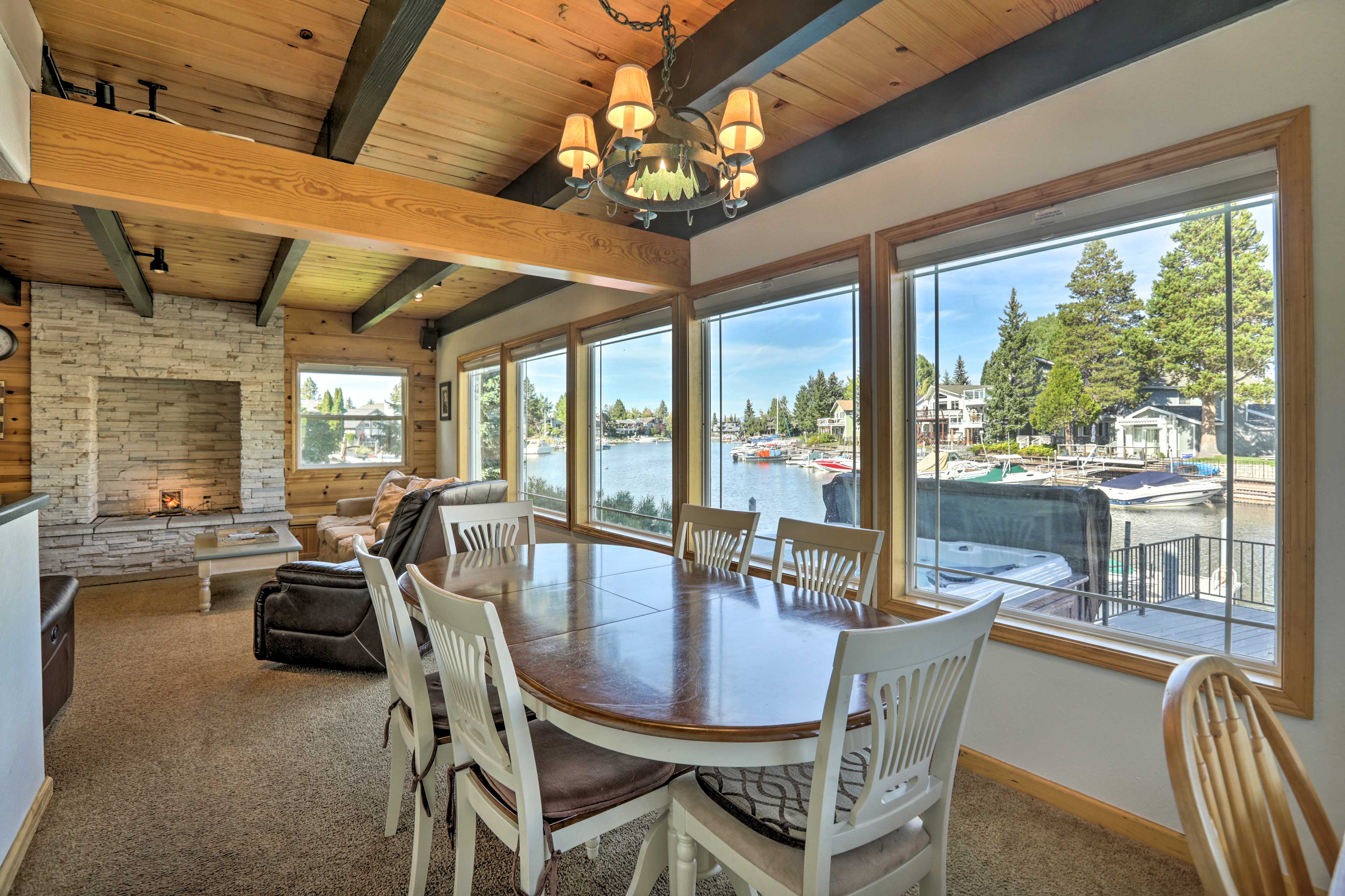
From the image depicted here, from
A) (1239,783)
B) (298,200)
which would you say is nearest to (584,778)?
(1239,783)

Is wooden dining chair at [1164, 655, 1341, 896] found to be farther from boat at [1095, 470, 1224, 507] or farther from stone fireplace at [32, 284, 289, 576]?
stone fireplace at [32, 284, 289, 576]

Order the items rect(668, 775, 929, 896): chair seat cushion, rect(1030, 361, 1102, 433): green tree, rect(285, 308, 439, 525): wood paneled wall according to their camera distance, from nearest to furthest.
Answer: rect(668, 775, 929, 896): chair seat cushion
rect(1030, 361, 1102, 433): green tree
rect(285, 308, 439, 525): wood paneled wall

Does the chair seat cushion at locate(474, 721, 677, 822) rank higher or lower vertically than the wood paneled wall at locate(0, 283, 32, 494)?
lower

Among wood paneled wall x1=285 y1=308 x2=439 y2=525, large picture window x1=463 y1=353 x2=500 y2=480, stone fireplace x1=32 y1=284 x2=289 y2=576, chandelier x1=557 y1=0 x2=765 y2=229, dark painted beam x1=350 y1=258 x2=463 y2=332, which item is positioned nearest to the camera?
chandelier x1=557 y1=0 x2=765 y2=229

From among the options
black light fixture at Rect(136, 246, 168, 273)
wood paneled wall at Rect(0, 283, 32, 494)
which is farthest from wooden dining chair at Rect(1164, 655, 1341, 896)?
wood paneled wall at Rect(0, 283, 32, 494)

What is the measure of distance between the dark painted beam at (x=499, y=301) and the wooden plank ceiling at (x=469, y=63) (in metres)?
1.52

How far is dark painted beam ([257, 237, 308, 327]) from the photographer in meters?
3.78

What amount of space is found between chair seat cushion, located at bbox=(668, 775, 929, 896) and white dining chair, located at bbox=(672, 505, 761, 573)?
3.88 ft

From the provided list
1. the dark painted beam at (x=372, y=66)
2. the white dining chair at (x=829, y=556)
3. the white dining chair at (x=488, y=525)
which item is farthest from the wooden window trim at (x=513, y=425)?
the white dining chair at (x=829, y=556)

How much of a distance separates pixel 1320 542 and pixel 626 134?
2063mm

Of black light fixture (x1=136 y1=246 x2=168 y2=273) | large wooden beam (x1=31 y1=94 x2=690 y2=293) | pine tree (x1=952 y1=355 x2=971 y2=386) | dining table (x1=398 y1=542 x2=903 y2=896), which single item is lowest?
dining table (x1=398 y1=542 x2=903 y2=896)

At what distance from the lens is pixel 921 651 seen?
109 cm

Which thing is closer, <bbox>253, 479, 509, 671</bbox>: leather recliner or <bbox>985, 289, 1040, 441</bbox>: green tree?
<bbox>985, 289, 1040, 441</bbox>: green tree

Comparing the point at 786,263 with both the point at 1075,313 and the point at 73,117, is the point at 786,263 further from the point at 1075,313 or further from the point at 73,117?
the point at 73,117
